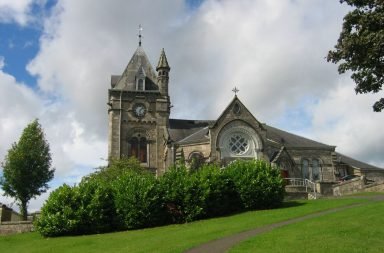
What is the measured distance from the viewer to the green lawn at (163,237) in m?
22.1

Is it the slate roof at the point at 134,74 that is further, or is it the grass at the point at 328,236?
the slate roof at the point at 134,74

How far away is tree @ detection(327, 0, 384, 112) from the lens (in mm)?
15953

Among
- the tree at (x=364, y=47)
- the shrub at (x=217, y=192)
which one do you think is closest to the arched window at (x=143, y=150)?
the shrub at (x=217, y=192)

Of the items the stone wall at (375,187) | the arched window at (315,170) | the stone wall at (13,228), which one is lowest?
the stone wall at (13,228)

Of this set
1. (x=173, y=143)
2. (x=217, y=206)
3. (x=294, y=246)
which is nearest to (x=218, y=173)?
(x=217, y=206)

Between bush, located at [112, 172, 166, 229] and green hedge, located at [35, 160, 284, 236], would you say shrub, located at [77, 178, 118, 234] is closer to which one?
green hedge, located at [35, 160, 284, 236]

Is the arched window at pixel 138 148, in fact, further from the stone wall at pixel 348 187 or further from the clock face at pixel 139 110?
the stone wall at pixel 348 187

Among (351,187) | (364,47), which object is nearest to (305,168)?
(351,187)

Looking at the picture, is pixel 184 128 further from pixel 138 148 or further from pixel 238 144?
pixel 238 144

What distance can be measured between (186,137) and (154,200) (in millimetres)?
25092

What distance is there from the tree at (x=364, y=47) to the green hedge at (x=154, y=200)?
16055mm

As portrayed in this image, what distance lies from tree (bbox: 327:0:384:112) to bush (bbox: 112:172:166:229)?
1693cm

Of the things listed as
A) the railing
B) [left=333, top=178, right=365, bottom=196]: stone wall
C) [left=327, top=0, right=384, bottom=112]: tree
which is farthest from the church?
[left=327, top=0, right=384, bottom=112]: tree

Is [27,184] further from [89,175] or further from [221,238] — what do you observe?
[221,238]
